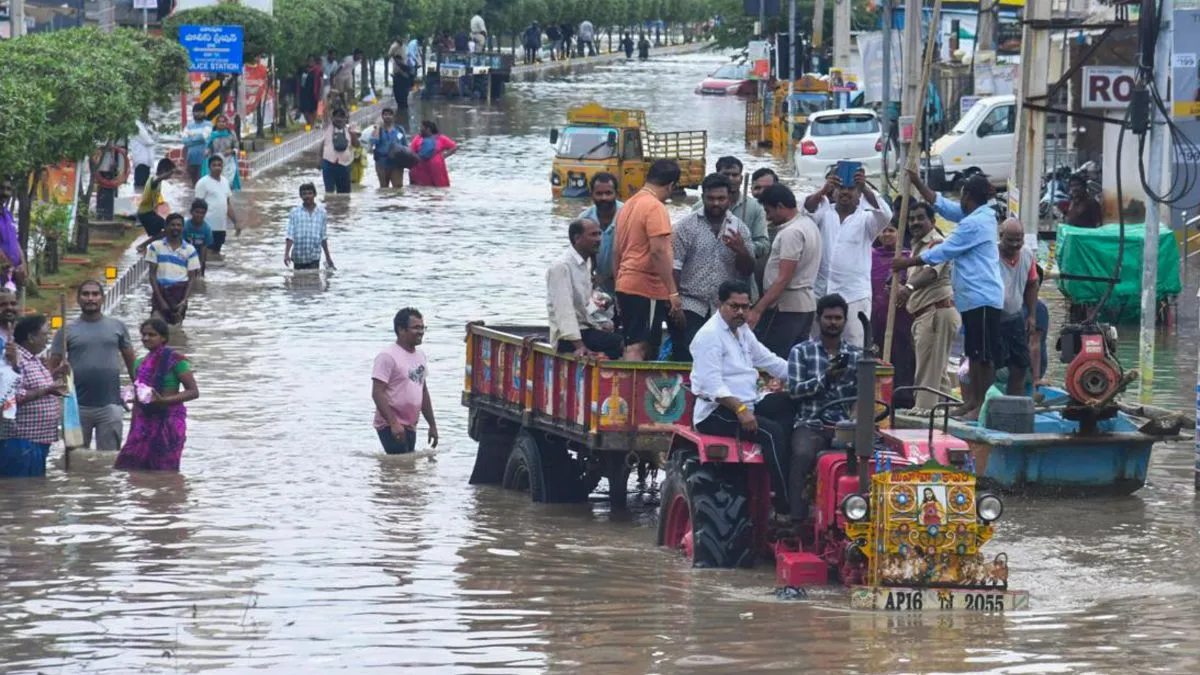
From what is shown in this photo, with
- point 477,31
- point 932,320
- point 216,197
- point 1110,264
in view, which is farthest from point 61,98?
point 477,31

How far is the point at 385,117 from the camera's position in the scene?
38719 mm

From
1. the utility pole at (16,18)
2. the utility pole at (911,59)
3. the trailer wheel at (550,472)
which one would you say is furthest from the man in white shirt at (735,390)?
the utility pole at (16,18)

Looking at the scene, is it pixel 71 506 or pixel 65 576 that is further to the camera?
pixel 71 506

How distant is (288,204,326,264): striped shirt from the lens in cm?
2705

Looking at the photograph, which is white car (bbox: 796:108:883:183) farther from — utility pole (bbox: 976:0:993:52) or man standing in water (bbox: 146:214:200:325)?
man standing in water (bbox: 146:214:200:325)

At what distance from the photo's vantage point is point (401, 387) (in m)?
16.0

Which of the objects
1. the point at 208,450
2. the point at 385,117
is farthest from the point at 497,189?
the point at 208,450

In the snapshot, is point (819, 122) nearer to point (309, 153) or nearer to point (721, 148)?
point (721, 148)

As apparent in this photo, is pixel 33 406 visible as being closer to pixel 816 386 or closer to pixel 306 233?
pixel 816 386

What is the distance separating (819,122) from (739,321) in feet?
103

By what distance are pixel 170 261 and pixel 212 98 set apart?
2122 centimetres

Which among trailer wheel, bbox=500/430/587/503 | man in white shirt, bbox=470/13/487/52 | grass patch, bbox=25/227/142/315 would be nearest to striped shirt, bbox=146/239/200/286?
grass patch, bbox=25/227/142/315

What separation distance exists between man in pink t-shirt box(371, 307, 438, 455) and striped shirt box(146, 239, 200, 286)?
668 cm

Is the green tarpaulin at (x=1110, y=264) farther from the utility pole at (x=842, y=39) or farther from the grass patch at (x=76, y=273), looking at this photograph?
the utility pole at (x=842, y=39)
